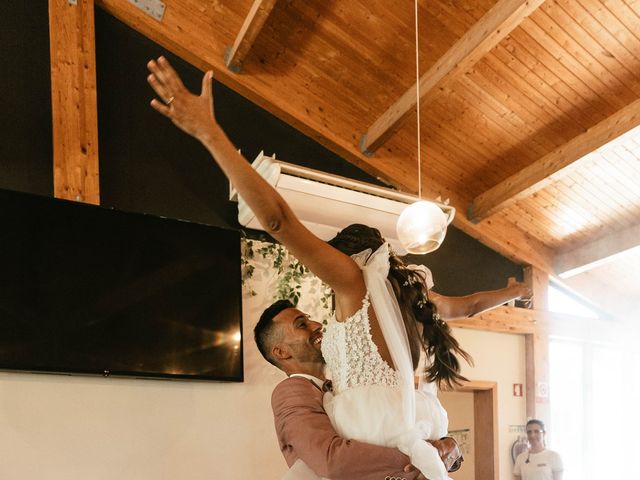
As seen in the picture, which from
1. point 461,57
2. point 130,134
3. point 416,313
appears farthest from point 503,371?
point 416,313

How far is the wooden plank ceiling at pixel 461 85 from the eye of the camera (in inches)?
198

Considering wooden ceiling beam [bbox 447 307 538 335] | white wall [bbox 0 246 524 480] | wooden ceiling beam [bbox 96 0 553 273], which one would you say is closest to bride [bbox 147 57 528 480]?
white wall [bbox 0 246 524 480]

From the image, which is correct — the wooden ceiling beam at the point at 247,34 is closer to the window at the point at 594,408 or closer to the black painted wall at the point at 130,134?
the black painted wall at the point at 130,134

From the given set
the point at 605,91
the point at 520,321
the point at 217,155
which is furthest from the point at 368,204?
the point at 217,155

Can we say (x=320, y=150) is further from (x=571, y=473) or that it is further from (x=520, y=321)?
(x=571, y=473)

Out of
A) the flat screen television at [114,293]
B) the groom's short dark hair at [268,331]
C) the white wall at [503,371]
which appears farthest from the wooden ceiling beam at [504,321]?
the groom's short dark hair at [268,331]

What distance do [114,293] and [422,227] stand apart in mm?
2140

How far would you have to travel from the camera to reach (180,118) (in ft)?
4.89

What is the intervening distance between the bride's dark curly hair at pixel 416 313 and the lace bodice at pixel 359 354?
0.13 metres

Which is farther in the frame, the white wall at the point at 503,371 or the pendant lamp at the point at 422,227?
the white wall at the point at 503,371

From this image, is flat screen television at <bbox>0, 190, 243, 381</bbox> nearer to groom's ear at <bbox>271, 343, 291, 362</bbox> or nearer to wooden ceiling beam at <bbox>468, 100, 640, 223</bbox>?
groom's ear at <bbox>271, 343, 291, 362</bbox>

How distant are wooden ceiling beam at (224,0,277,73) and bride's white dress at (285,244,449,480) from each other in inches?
144

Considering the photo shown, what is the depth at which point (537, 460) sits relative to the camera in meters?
6.59

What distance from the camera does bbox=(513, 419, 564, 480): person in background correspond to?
6520mm
